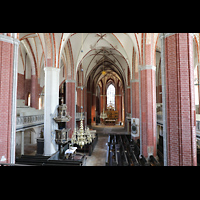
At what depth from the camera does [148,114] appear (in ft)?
32.1

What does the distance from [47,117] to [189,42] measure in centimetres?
931

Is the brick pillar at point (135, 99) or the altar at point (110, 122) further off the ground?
the brick pillar at point (135, 99)

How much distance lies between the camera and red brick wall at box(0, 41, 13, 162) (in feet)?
18.4

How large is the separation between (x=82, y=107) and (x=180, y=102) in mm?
6814

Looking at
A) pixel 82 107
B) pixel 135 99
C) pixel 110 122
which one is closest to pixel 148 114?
pixel 82 107

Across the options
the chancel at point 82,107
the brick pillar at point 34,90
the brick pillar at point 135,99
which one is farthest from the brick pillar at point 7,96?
the brick pillar at point 135,99

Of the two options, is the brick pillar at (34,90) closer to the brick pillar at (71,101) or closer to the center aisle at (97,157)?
the brick pillar at (71,101)

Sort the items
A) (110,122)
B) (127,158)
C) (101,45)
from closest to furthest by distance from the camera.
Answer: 1. (127,158)
2. (101,45)
3. (110,122)

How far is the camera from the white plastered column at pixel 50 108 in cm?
1029

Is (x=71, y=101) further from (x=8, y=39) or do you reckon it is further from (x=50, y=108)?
(x=8, y=39)

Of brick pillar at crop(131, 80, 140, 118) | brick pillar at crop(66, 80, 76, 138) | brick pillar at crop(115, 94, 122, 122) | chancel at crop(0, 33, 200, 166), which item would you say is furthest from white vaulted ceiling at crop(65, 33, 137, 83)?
brick pillar at crop(115, 94, 122, 122)

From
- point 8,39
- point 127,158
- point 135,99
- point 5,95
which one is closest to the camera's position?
point 5,95
